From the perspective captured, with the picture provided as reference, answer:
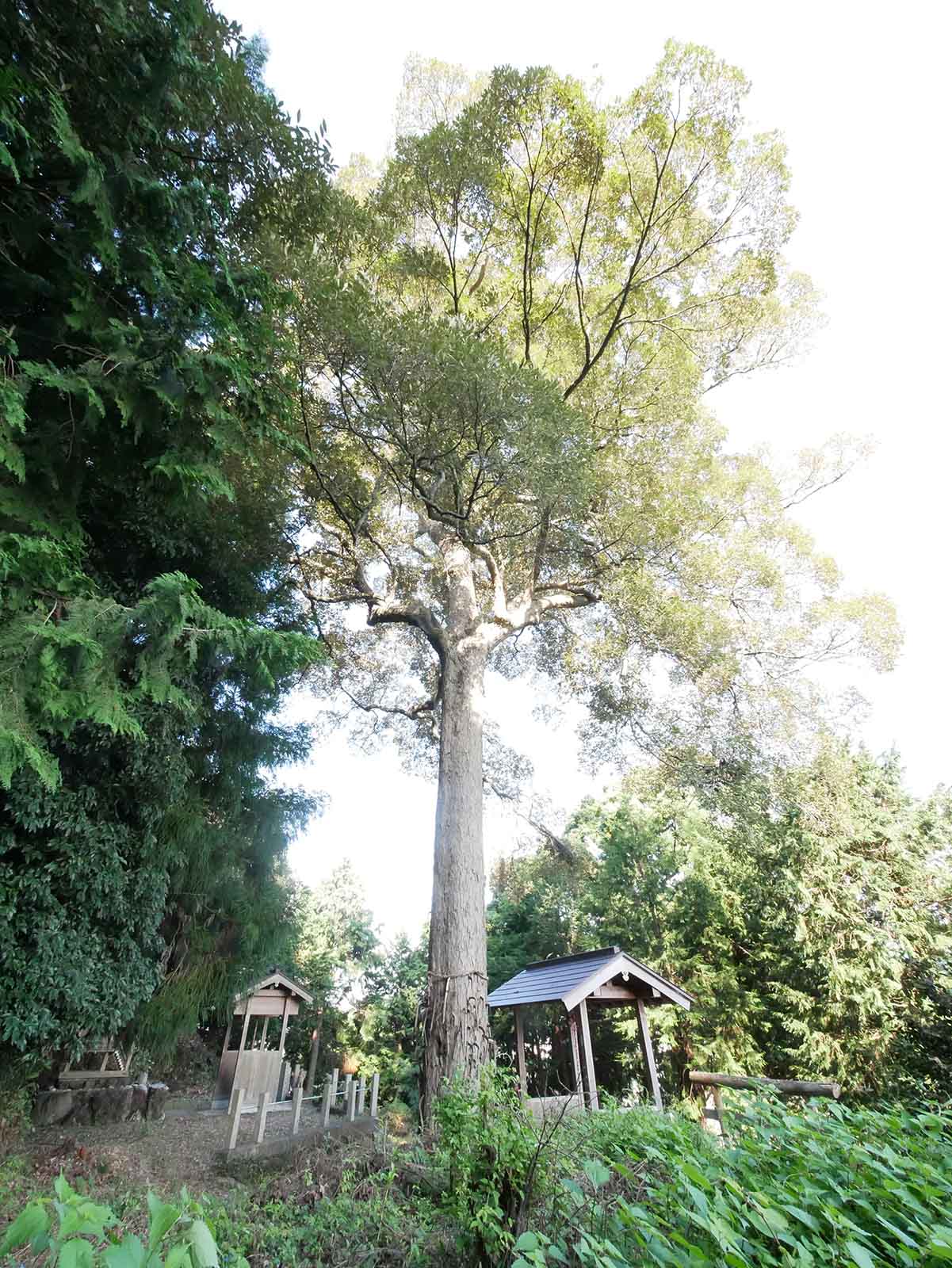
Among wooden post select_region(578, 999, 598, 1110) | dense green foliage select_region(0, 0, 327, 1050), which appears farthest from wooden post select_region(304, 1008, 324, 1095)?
dense green foliage select_region(0, 0, 327, 1050)

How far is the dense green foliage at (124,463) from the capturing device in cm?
295

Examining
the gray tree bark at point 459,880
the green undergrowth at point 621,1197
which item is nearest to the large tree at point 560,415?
the gray tree bark at point 459,880

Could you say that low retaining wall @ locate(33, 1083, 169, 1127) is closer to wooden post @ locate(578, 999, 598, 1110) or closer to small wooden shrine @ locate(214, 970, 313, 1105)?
small wooden shrine @ locate(214, 970, 313, 1105)

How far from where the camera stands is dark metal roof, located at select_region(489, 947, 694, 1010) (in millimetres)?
7551

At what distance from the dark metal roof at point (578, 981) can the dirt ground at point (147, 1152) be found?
3.06 m

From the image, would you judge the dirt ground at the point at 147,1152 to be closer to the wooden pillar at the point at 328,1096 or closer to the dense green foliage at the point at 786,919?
the wooden pillar at the point at 328,1096

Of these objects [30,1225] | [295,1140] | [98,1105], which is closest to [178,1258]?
[30,1225]

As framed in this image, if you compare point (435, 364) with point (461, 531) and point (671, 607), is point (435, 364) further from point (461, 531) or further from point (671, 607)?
point (671, 607)

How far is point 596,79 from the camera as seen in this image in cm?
669

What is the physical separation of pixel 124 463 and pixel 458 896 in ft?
13.4

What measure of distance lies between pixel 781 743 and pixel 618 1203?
595 cm

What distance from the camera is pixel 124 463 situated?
13.1 feet

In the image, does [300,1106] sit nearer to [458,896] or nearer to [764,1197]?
[458,896]

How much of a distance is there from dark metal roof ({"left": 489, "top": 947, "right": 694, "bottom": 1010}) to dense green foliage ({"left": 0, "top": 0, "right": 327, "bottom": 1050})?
13.2ft
